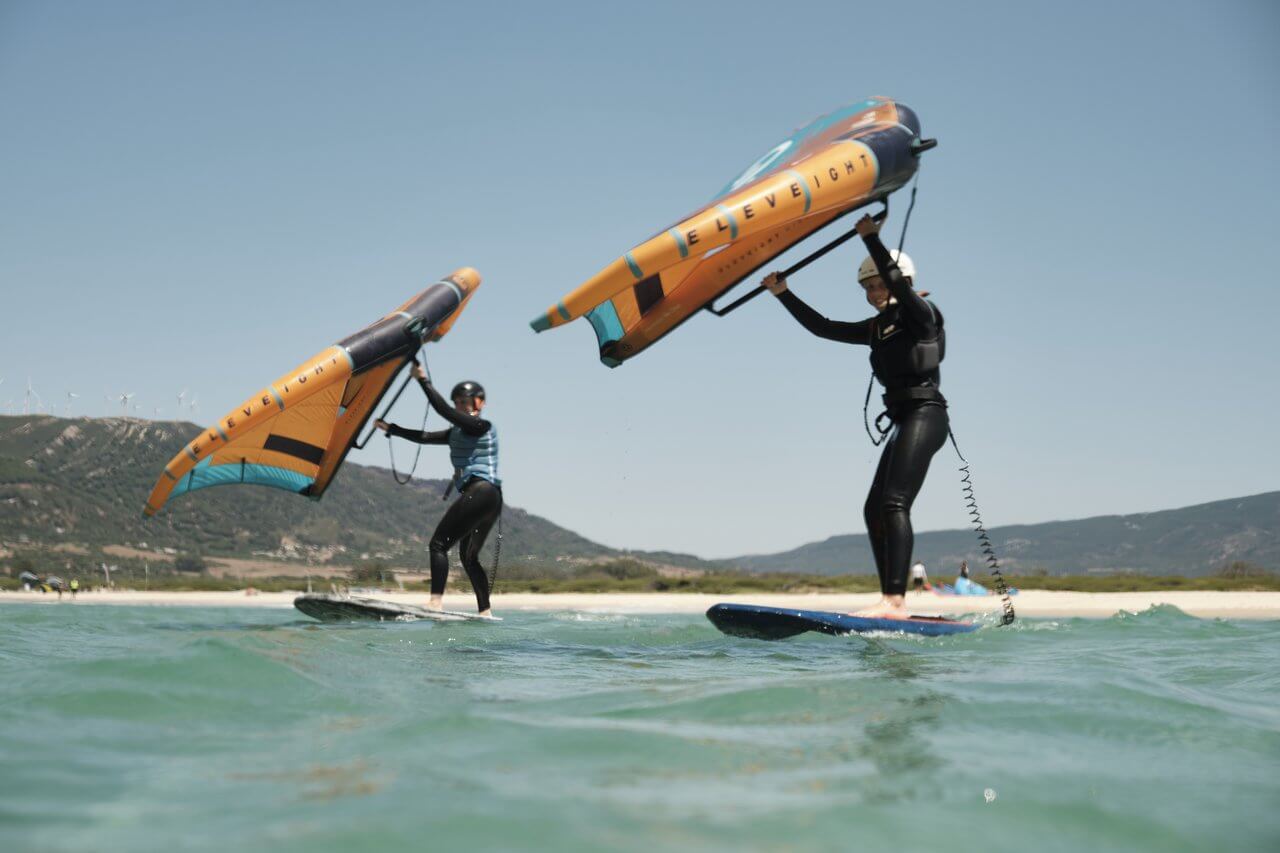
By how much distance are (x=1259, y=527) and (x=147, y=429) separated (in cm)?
A: 10901

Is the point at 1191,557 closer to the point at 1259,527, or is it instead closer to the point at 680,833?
the point at 1259,527

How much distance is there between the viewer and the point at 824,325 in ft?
25.5

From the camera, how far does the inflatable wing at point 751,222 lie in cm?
607

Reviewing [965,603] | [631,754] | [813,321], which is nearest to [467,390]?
[813,321]

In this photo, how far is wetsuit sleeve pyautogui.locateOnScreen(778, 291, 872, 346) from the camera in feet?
24.9

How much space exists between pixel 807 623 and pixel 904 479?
3.95ft

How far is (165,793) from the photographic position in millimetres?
2689

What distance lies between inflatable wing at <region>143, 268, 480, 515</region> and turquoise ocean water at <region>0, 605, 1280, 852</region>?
350cm

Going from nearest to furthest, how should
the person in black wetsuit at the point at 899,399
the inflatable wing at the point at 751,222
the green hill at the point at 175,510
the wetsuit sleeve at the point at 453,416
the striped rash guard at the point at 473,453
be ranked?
the inflatable wing at the point at 751,222 < the person in black wetsuit at the point at 899,399 < the wetsuit sleeve at the point at 453,416 < the striped rash guard at the point at 473,453 < the green hill at the point at 175,510

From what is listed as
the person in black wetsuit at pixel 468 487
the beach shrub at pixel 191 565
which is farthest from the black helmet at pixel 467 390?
the beach shrub at pixel 191 565

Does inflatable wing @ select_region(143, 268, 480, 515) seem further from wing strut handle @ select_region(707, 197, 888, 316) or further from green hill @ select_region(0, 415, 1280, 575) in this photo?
green hill @ select_region(0, 415, 1280, 575)

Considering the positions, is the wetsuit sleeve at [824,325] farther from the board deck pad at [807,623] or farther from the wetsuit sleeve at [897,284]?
the board deck pad at [807,623]

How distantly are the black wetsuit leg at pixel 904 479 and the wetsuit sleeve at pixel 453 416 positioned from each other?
4.41m

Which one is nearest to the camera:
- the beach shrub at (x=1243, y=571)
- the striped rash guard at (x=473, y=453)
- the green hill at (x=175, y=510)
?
the striped rash guard at (x=473, y=453)
